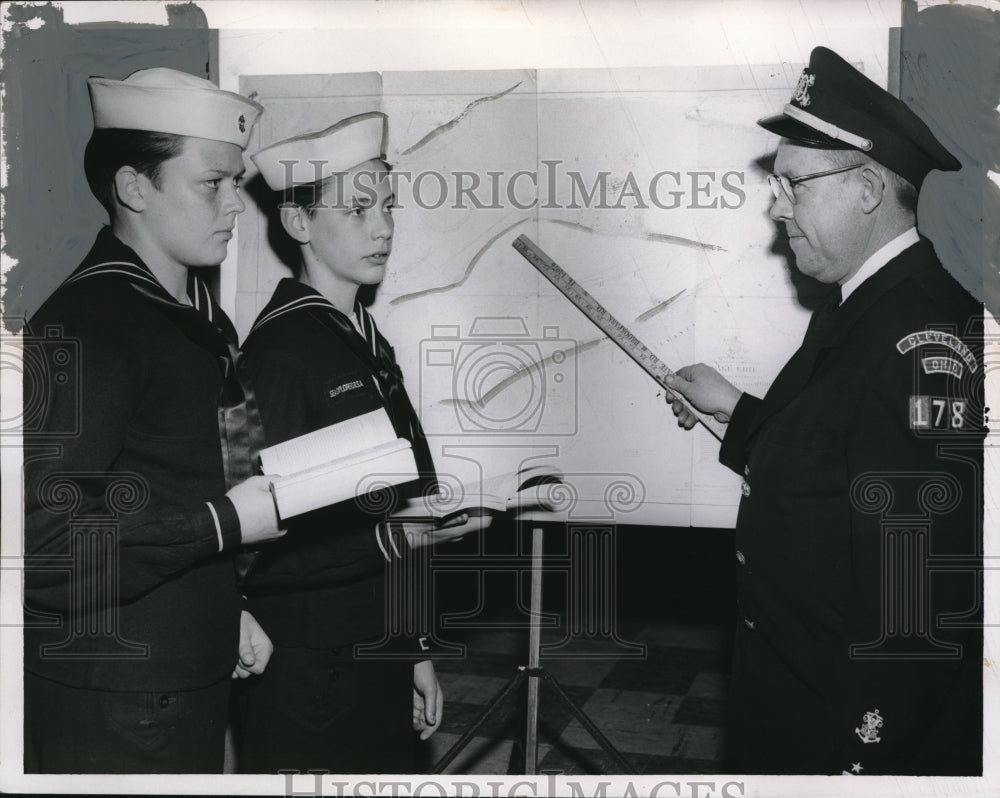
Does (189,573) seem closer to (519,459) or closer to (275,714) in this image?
(275,714)

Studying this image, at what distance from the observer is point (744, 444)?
94.3 inches

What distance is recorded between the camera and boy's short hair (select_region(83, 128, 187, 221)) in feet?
7.69

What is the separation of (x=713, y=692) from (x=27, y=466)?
164 cm

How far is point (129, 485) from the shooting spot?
2277 mm

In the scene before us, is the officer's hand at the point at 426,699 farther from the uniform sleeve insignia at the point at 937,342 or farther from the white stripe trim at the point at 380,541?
the uniform sleeve insignia at the point at 937,342

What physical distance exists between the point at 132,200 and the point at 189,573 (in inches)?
33.1

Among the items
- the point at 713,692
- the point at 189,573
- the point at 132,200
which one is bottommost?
the point at 713,692

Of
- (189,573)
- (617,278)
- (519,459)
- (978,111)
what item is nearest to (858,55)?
(978,111)

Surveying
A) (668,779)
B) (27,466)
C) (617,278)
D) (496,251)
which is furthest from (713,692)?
(27,466)

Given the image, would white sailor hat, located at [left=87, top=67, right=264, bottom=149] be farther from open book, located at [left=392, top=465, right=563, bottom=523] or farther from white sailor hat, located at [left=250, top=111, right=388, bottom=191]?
open book, located at [left=392, top=465, right=563, bottom=523]

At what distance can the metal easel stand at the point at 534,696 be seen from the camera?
7.88 feet

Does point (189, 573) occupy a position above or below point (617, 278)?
below

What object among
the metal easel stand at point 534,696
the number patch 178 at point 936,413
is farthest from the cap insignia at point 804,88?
the metal easel stand at point 534,696

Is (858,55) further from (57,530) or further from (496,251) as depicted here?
(57,530)
